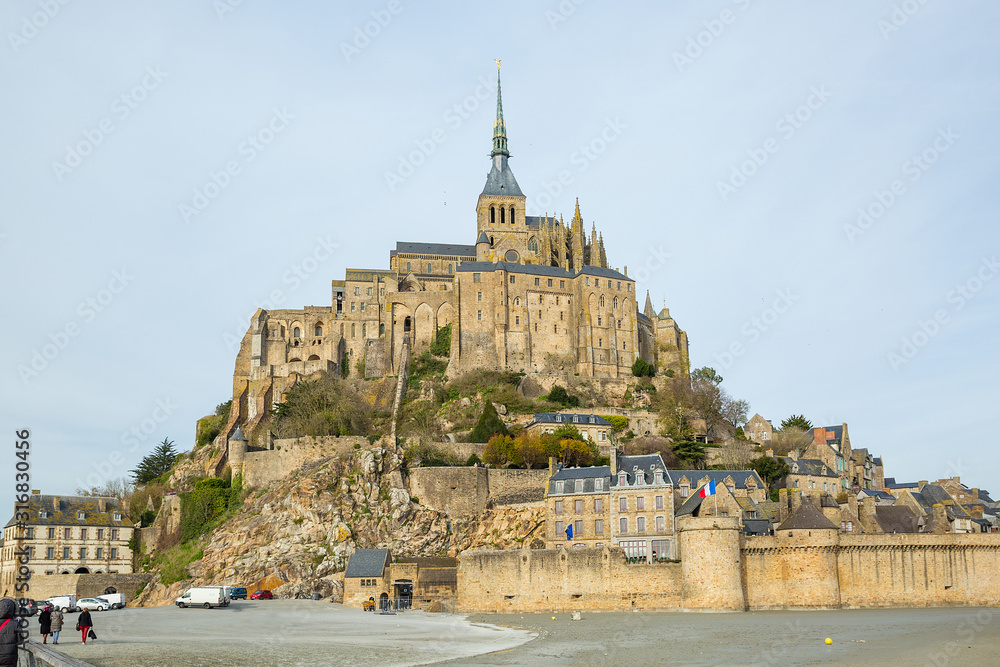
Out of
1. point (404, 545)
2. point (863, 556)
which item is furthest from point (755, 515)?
point (404, 545)

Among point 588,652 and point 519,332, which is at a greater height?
point 519,332

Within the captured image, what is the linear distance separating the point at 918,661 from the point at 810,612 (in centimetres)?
1753

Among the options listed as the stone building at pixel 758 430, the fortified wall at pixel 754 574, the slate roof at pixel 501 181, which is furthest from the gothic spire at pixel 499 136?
the fortified wall at pixel 754 574

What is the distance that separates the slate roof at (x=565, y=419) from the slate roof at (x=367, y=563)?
830 inches

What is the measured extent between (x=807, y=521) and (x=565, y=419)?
86.1 ft

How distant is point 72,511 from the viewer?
203 feet

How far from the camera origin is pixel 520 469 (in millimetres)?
61094

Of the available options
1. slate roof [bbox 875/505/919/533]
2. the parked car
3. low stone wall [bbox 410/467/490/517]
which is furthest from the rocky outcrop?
slate roof [bbox 875/505/919/533]

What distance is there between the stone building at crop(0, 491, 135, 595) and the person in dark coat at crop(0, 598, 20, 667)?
167ft

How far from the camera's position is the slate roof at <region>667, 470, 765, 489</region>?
5456cm

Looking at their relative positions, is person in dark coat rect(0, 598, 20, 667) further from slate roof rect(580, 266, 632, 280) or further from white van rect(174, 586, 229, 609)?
slate roof rect(580, 266, 632, 280)

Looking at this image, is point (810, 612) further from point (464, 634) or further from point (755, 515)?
point (464, 634)

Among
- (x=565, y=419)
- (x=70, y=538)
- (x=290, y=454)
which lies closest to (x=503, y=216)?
(x=565, y=419)

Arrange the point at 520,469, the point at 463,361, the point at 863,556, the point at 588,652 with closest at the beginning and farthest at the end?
the point at 588,652 → the point at 863,556 → the point at 520,469 → the point at 463,361
